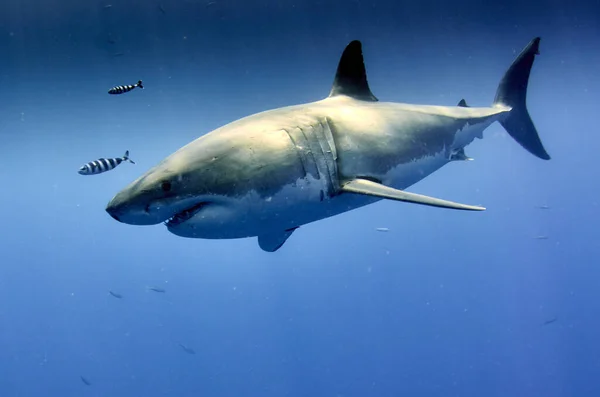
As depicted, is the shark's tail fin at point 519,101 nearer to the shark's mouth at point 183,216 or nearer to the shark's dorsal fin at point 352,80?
the shark's dorsal fin at point 352,80

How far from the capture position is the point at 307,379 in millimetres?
27250

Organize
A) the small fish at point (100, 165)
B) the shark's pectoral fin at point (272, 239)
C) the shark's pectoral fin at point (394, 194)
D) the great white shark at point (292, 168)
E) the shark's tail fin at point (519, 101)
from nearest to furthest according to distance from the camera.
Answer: the great white shark at point (292, 168) → the shark's pectoral fin at point (394, 194) → the shark's pectoral fin at point (272, 239) → the shark's tail fin at point (519, 101) → the small fish at point (100, 165)

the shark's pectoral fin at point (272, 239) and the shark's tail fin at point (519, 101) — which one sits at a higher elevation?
the shark's tail fin at point (519, 101)

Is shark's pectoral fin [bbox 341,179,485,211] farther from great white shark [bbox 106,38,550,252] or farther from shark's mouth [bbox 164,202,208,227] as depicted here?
shark's mouth [bbox 164,202,208,227]

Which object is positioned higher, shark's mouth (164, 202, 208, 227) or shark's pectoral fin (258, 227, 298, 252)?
Result: shark's mouth (164, 202, 208, 227)

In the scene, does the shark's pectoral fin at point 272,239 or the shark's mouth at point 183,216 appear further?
the shark's pectoral fin at point 272,239

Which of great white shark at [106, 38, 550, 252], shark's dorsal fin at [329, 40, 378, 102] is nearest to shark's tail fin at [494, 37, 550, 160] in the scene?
great white shark at [106, 38, 550, 252]

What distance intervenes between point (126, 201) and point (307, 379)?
27.1 m

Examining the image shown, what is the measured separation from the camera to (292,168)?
11.5 ft

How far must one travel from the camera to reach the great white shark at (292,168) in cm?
306

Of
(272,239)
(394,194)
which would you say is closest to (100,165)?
(272,239)

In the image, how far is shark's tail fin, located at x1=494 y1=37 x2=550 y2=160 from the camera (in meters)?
7.64

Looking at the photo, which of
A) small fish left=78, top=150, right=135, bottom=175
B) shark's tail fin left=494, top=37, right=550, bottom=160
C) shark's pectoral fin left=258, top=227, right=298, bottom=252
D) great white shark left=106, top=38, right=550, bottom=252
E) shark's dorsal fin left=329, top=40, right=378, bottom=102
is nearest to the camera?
great white shark left=106, top=38, right=550, bottom=252

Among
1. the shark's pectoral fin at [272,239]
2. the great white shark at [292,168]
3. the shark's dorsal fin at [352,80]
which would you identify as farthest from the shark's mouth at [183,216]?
the shark's dorsal fin at [352,80]
